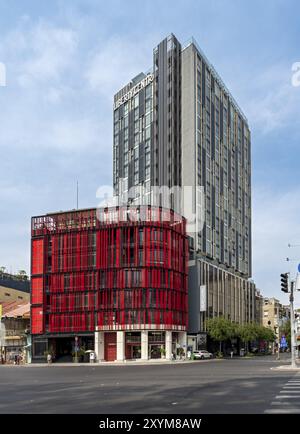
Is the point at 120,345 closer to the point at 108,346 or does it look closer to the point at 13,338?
the point at 108,346

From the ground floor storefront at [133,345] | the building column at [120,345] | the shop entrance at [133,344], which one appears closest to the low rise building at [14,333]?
the ground floor storefront at [133,345]

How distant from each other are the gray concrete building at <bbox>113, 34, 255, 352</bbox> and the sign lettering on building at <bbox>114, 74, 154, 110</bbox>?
9.4 inches

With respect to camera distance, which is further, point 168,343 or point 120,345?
point 168,343

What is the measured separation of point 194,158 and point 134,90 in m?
30.6

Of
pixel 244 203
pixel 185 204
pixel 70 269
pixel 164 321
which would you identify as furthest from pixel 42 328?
pixel 244 203

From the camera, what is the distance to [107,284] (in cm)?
10088

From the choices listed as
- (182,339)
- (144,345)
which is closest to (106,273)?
(144,345)

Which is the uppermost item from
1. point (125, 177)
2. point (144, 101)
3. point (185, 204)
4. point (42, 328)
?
point (144, 101)

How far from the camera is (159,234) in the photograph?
102 meters

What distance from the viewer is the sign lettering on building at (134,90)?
477 feet

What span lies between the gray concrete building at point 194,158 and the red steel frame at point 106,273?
18537mm

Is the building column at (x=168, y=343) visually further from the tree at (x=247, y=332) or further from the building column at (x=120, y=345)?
the tree at (x=247, y=332)

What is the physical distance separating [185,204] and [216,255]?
50.7ft
